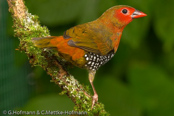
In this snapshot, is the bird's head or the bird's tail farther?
the bird's head

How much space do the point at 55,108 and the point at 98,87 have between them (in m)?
0.68

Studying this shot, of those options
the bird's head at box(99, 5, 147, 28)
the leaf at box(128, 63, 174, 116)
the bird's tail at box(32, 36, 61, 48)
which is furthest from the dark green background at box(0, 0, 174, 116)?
the bird's tail at box(32, 36, 61, 48)

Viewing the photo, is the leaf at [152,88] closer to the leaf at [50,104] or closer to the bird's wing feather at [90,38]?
the leaf at [50,104]

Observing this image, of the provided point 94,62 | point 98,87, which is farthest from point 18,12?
point 98,87

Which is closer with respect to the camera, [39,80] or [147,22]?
[147,22]

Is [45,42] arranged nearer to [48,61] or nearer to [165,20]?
[48,61]

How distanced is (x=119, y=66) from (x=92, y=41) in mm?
1716

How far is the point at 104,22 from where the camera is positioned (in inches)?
109

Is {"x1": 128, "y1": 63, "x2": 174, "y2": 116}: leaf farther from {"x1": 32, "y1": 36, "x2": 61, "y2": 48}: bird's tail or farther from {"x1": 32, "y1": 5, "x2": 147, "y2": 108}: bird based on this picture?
{"x1": 32, "y1": 36, "x2": 61, "y2": 48}: bird's tail

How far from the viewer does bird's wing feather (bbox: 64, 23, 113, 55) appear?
241 centimetres

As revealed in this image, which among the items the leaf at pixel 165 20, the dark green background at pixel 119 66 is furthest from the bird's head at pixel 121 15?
the leaf at pixel 165 20

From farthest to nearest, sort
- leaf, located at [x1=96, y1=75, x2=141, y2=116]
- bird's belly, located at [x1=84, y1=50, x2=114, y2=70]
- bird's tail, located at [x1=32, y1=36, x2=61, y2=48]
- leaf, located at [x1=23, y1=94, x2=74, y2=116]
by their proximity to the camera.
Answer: leaf, located at [x1=96, y1=75, x2=141, y2=116]
leaf, located at [x1=23, y1=94, x2=74, y2=116]
bird's belly, located at [x1=84, y1=50, x2=114, y2=70]
bird's tail, located at [x1=32, y1=36, x2=61, y2=48]

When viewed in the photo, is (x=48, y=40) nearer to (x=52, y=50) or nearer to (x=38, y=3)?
(x=52, y=50)

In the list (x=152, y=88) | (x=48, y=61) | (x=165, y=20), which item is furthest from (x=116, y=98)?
(x=48, y=61)
